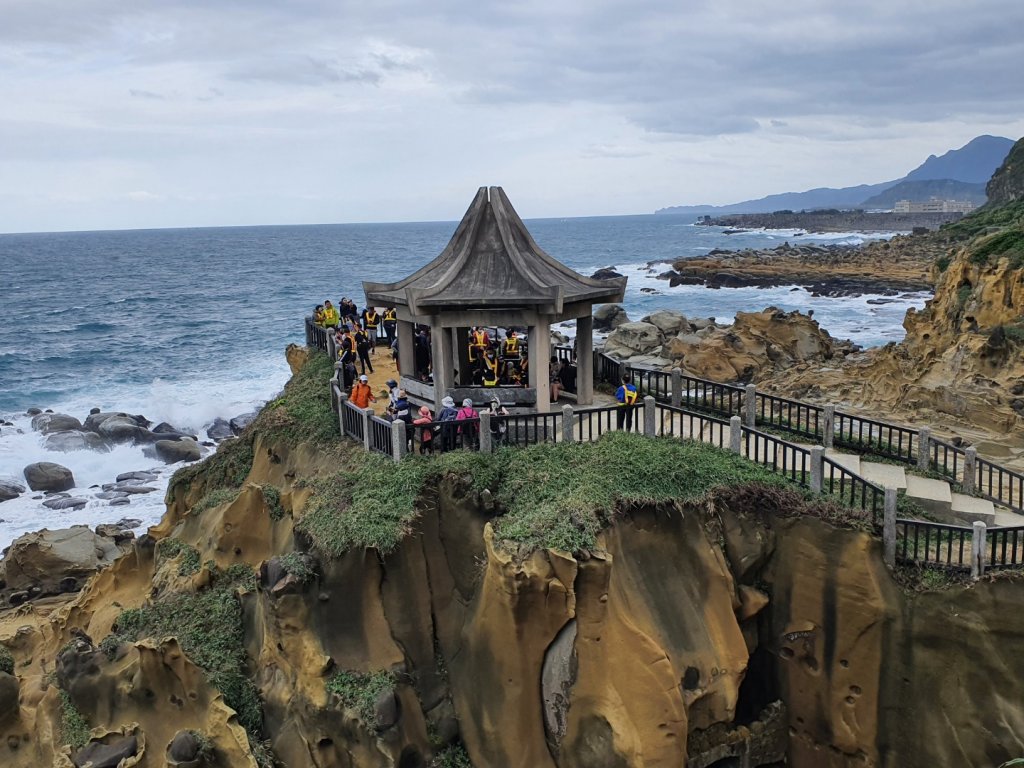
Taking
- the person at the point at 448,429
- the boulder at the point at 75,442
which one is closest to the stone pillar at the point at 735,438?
the person at the point at 448,429

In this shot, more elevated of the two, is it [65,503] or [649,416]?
[649,416]

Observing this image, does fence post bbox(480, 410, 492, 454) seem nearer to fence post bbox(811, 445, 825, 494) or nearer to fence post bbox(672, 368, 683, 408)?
fence post bbox(672, 368, 683, 408)

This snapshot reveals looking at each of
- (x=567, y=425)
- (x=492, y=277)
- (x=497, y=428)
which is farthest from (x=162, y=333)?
(x=567, y=425)

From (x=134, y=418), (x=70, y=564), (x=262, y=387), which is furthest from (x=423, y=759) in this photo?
(x=262, y=387)

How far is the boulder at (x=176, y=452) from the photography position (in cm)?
3441

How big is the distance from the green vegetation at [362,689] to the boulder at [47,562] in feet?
46.2

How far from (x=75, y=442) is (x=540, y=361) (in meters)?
26.3

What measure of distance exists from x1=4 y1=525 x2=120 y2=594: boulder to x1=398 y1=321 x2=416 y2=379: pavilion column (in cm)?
1106

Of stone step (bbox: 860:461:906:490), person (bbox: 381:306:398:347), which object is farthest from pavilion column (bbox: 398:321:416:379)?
stone step (bbox: 860:461:906:490)

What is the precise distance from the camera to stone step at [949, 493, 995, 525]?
1359 cm

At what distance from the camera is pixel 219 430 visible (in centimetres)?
3778

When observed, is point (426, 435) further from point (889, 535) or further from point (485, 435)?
point (889, 535)

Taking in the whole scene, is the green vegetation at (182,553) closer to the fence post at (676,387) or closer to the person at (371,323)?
the person at (371,323)

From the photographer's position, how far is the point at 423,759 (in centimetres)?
1211
